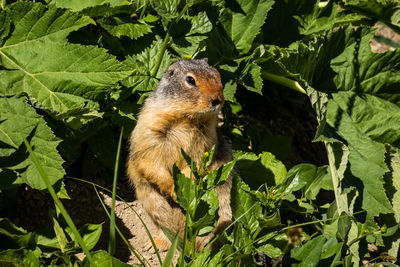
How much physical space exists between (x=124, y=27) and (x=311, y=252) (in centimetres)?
222

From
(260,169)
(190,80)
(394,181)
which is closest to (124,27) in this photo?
(190,80)

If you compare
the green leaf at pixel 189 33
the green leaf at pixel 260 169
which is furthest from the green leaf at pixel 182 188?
the green leaf at pixel 189 33

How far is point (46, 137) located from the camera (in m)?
3.24

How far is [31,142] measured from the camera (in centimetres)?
323

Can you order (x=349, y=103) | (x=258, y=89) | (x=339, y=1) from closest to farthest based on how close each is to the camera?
(x=258, y=89)
(x=349, y=103)
(x=339, y=1)

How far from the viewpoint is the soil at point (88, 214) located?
4.08 m

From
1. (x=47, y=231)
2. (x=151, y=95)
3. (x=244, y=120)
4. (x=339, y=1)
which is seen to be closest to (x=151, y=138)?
(x=151, y=95)

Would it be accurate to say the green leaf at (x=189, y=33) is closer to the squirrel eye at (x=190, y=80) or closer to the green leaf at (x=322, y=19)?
the squirrel eye at (x=190, y=80)

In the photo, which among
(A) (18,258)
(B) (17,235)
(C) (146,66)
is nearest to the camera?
(A) (18,258)

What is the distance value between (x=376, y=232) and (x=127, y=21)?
96.9 inches

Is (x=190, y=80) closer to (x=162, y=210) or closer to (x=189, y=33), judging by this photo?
(x=189, y=33)

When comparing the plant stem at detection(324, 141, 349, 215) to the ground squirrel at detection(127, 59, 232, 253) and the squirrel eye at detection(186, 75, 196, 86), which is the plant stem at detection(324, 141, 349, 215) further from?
the squirrel eye at detection(186, 75, 196, 86)

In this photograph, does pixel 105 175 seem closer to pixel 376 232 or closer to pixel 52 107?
pixel 52 107

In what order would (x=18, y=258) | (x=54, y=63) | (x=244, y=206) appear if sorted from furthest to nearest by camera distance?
(x=54, y=63), (x=244, y=206), (x=18, y=258)
